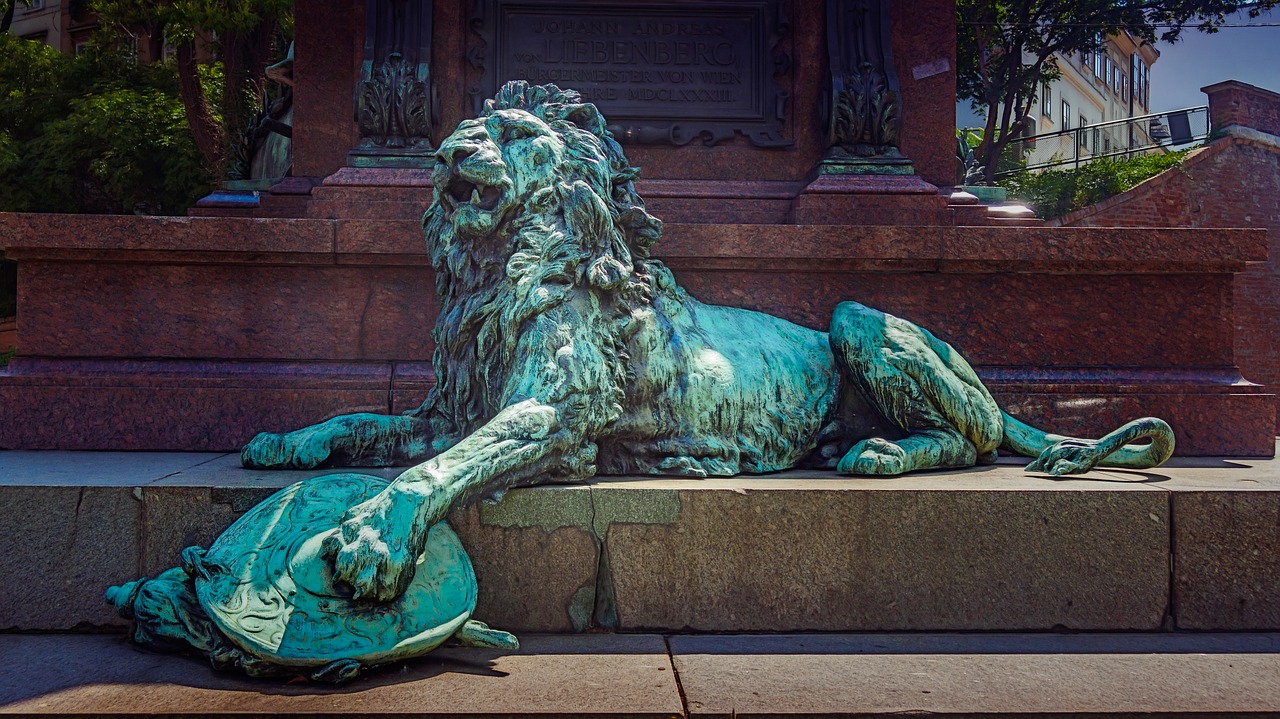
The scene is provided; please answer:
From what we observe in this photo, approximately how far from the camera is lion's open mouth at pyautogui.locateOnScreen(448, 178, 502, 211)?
410cm

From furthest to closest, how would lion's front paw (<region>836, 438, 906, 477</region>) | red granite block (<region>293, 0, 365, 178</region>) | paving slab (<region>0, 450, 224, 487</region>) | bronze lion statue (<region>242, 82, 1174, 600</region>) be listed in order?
red granite block (<region>293, 0, 365, 178</region>), lion's front paw (<region>836, 438, 906, 477</region>), bronze lion statue (<region>242, 82, 1174, 600</region>), paving slab (<region>0, 450, 224, 487</region>)

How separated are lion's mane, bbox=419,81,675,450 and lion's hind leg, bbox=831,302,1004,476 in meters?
1.05

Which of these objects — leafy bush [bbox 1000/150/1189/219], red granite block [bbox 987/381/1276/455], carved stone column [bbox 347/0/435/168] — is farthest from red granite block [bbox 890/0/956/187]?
leafy bush [bbox 1000/150/1189/219]

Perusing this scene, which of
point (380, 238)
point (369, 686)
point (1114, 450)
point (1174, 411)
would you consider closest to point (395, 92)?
point (380, 238)

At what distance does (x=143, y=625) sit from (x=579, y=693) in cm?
147

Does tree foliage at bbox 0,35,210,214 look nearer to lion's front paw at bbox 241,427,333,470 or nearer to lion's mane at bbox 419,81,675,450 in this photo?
lion's front paw at bbox 241,427,333,470

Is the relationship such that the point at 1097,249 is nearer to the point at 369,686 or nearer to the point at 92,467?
the point at 369,686

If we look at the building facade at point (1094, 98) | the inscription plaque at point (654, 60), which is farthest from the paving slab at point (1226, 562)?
the building facade at point (1094, 98)

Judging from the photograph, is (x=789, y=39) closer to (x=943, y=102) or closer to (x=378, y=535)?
(x=943, y=102)

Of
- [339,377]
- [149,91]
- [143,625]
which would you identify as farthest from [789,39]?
[149,91]

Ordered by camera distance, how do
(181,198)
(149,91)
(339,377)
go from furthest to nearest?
1. (149,91)
2. (181,198)
3. (339,377)

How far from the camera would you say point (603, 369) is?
13.4 ft

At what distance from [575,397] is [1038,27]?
86.4 ft

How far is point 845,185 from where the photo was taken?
5.99 meters
